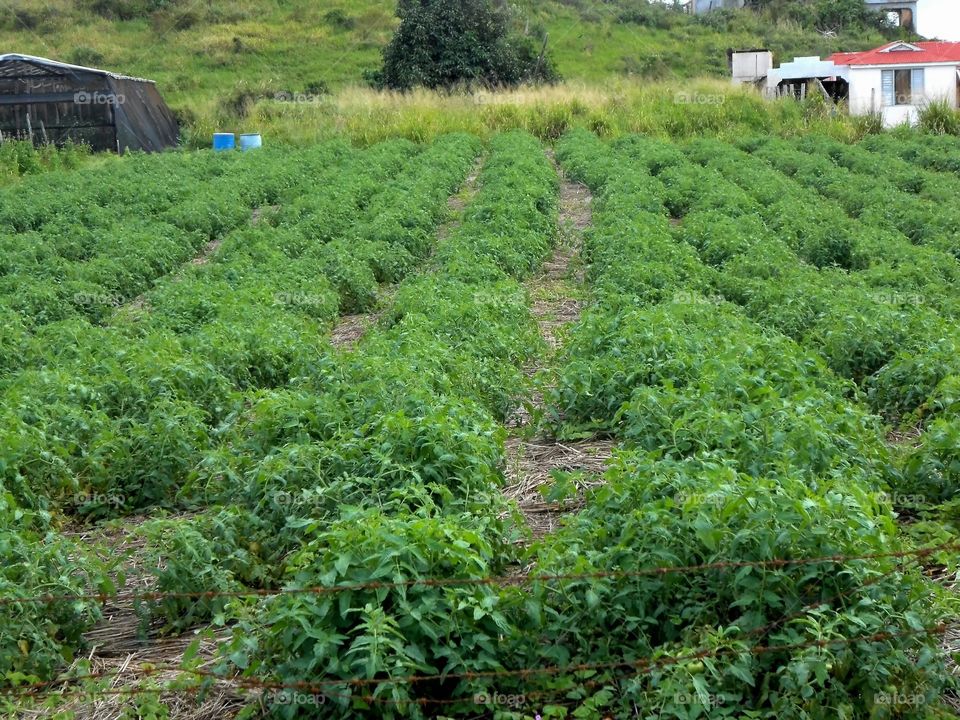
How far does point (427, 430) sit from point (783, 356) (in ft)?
10.3

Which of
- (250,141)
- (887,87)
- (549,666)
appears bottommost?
(549,666)

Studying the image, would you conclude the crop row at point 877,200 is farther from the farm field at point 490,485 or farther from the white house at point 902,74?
the white house at point 902,74

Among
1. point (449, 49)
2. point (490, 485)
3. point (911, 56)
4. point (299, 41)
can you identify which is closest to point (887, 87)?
point (911, 56)

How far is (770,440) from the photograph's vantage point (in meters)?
6.05

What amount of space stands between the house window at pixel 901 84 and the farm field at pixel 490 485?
1327 inches

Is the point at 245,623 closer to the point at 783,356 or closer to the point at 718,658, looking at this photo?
the point at 718,658

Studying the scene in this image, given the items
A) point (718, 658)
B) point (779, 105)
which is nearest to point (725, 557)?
point (718, 658)

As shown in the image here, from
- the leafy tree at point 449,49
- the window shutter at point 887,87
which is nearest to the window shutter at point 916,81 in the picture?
the window shutter at point 887,87

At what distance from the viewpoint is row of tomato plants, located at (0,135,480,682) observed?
544cm

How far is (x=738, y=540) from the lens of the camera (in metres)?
4.70

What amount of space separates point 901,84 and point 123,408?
43053mm

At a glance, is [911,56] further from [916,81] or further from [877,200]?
[877,200]

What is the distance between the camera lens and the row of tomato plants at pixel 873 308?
728 centimetres

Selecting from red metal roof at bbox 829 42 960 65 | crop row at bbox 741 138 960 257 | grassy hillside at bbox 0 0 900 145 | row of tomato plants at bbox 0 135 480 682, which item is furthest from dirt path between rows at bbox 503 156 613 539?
red metal roof at bbox 829 42 960 65
